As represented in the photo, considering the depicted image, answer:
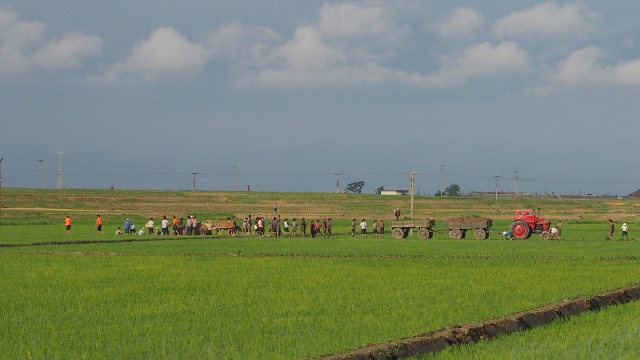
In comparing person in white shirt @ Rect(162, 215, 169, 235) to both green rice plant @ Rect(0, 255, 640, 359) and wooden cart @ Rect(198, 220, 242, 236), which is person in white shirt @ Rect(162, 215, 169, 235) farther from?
green rice plant @ Rect(0, 255, 640, 359)

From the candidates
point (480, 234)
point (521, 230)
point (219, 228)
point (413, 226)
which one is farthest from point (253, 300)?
point (219, 228)

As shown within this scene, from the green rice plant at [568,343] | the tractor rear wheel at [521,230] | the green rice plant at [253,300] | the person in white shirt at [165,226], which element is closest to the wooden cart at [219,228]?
the person in white shirt at [165,226]

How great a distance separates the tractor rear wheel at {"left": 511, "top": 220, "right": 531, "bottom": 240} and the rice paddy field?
9.89 meters

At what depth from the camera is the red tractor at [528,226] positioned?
158ft

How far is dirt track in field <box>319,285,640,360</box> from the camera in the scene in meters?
10.5

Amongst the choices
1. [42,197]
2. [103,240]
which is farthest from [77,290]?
[42,197]

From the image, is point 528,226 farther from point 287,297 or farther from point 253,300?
point 253,300

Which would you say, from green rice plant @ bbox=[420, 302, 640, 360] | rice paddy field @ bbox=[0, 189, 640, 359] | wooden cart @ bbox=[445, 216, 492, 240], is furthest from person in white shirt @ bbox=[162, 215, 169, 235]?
green rice plant @ bbox=[420, 302, 640, 360]

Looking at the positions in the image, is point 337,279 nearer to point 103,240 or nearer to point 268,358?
point 268,358

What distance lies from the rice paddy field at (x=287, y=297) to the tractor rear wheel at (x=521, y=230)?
389 inches

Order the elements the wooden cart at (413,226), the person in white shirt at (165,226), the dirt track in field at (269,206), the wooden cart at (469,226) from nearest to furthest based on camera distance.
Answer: the wooden cart at (469,226) → the wooden cart at (413,226) → the person in white shirt at (165,226) → the dirt track in field at (269,206)

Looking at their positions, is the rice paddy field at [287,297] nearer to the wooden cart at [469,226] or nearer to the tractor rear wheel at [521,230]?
the tractor rear wheel at [521,230]

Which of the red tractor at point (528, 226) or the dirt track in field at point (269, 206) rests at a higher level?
the dirt track in field at point (269, 206)

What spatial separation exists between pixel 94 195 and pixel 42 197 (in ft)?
23.0
